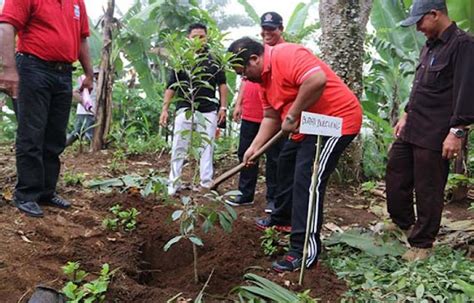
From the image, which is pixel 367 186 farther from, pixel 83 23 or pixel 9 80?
pixel 9 80

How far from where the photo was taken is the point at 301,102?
10.1 ft

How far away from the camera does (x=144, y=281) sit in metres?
3.19

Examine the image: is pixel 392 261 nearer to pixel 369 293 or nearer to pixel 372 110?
pixel 369 293

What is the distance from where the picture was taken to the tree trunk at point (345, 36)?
5.35 meters

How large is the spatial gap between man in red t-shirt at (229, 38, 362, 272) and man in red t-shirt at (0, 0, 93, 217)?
1.33m

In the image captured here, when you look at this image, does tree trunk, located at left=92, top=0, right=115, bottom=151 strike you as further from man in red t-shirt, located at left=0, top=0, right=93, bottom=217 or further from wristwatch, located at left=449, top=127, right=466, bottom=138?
wristwatch, located at left=449, top=127, right=466, bottom=138

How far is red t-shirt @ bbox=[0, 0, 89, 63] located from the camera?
3361mm

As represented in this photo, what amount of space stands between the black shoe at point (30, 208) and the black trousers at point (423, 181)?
100 inches

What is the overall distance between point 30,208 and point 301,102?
2.05 metres

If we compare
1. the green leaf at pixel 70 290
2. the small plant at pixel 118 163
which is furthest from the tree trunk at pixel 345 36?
the green leaf at pixel 70 290

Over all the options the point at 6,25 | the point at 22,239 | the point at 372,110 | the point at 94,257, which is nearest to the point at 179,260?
the point at 94,257

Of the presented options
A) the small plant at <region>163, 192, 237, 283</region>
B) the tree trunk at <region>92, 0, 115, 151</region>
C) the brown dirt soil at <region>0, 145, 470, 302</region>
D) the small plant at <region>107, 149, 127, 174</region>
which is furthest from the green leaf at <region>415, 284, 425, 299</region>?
the tree trunk at <region>92, 0, 115, 151</region>

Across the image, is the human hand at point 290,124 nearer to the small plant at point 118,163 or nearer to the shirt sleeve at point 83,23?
the shirt sleeve at point 83,23

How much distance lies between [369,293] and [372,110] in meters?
4.52
